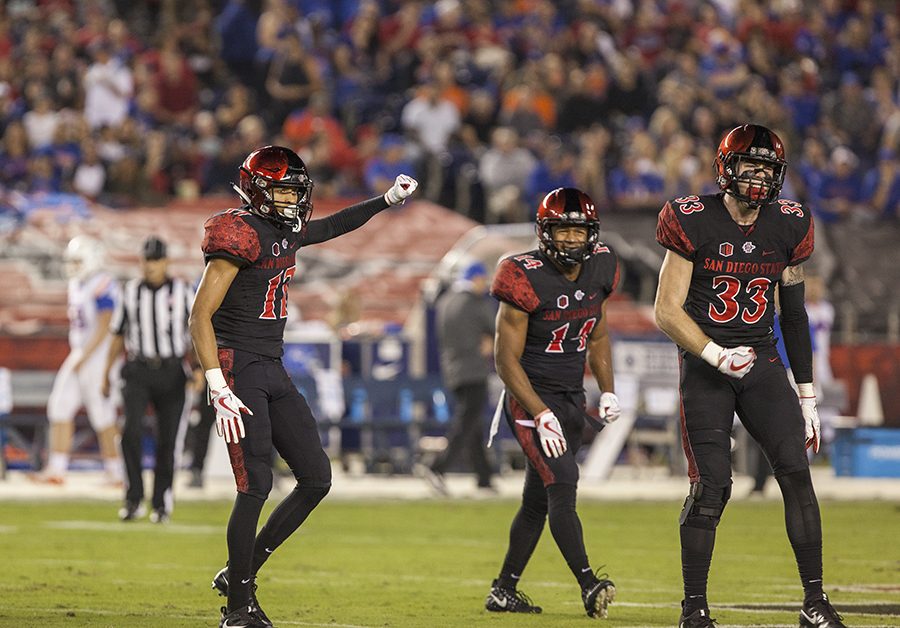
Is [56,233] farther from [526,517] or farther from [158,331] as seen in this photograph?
[526,517]

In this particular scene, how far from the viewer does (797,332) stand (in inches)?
277

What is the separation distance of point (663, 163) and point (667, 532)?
9235 millimetres

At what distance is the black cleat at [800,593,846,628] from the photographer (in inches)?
258

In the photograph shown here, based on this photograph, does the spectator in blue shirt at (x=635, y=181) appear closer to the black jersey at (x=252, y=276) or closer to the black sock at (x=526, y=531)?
the black sock at (x=526, y=531)

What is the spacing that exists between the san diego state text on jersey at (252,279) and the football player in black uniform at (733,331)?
1.45m

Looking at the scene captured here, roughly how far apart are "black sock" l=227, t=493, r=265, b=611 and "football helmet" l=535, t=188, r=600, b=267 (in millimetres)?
1780

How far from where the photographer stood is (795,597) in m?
8.26

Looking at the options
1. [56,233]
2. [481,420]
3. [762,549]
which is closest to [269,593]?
[762,549]

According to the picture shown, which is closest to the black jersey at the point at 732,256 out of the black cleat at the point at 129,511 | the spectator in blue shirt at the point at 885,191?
the black cleat at the point at 129,511

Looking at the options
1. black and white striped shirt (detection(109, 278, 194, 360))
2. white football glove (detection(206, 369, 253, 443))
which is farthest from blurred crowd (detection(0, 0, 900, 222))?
white football glove (detection(206, 369, 253, 443))

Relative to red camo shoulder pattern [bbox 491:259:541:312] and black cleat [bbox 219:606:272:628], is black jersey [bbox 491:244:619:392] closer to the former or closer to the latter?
red camo shoulder pattern [bbox 491:259:541:312]

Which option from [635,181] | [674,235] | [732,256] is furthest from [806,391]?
[635,181]

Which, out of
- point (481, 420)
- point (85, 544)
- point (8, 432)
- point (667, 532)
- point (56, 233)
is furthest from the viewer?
point (56, 233)

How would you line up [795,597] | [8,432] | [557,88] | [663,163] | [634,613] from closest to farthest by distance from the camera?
[634,613] < [795,597] < [8,432] < [663,163] < [557,88]
